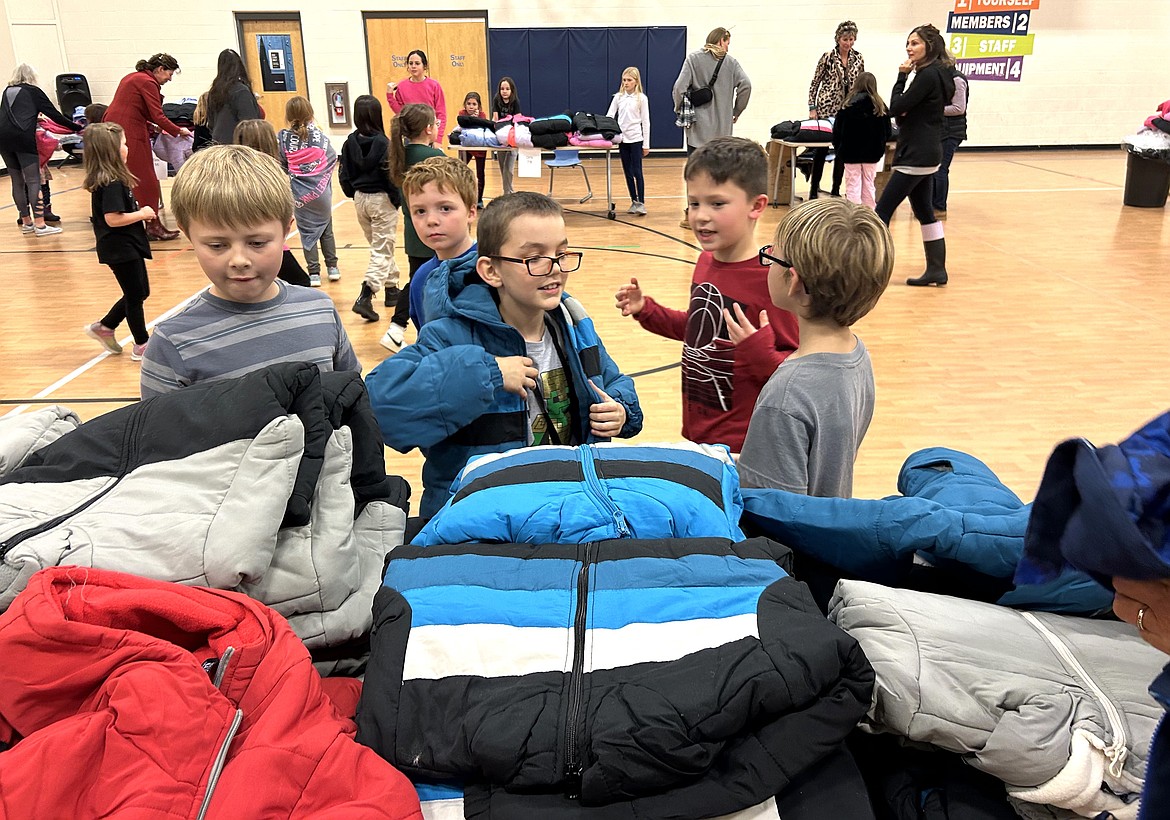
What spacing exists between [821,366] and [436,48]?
13.7m

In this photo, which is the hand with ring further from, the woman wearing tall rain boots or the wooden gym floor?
the woman wearing tall rain boots

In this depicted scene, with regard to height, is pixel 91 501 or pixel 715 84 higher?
pixel 715 84

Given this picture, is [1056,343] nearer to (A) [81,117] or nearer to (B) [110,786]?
(B) [110,786]

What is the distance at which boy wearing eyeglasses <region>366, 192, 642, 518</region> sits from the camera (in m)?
1.69

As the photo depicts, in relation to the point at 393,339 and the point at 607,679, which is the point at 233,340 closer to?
the point at 607,679

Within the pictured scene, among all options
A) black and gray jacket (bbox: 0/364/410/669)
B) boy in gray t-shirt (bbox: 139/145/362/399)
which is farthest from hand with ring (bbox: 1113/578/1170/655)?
boy in gray t-shirt (bbox: 139/145/362/399)

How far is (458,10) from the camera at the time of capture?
13406 millimetres

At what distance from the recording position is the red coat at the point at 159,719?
767 mm

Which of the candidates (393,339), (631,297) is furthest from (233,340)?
(393,339)

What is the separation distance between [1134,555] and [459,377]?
4.14 ft

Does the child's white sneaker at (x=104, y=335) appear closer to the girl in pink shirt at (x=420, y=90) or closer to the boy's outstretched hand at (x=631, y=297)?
the boy's outstretched hand at (x=631, y=297)

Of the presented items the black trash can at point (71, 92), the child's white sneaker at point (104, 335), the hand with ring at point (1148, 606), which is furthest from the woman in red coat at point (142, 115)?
the hand with ring at point (1148, 606)

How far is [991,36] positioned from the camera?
518 inches

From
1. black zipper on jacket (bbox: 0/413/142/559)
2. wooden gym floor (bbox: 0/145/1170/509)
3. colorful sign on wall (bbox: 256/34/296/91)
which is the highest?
colorful sign on wall (bbox: 256/34/296/91)
